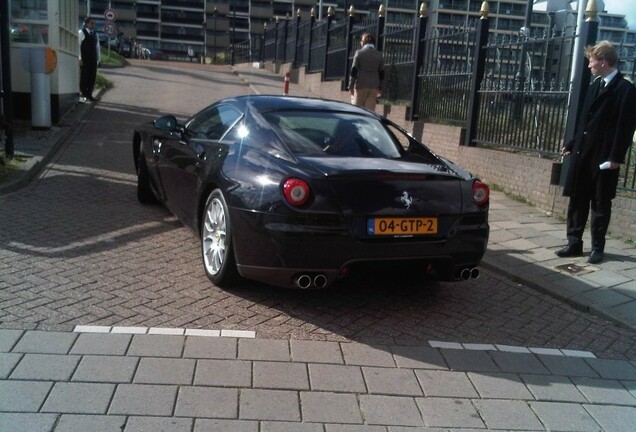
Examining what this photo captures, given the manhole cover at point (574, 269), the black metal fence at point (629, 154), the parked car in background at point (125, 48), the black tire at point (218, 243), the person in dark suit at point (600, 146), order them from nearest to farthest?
1. the black tire at point (218, 243)
2. the person in dark suit at point (600, 146)
3. the manhole cover at point (574, 269)
4. the black metal fence at point (629, 154)
5. the parked car in background at point (125, 48)

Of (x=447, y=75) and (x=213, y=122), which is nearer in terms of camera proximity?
(x=213, y=122)

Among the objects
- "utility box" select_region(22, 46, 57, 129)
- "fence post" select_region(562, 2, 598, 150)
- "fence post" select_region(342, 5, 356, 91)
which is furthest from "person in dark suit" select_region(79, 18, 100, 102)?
"fence post" select_region(562, 2, 598, 150)

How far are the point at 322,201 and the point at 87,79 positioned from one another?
13.0 meters

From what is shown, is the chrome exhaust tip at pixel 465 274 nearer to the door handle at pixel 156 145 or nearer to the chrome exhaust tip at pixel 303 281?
the chrome exhaust tip at pixel 303 281

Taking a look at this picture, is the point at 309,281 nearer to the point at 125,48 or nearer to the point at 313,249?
the point at 313,249

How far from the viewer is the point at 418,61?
11984 millimetres

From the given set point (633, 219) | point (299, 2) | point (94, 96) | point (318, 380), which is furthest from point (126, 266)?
point (299, 2)

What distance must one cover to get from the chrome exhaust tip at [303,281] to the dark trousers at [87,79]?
41.5 ft

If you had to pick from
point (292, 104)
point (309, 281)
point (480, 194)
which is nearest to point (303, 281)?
point (309, 281)

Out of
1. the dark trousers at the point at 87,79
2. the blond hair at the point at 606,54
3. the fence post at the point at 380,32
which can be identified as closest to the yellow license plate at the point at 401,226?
the blond hair at the point at 606,54

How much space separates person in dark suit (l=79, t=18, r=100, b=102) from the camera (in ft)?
48.0

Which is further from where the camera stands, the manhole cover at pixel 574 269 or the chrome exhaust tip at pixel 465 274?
the manhole cover at pixel 574 269

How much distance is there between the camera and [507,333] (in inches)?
173

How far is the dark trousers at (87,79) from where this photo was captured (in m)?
15.1
